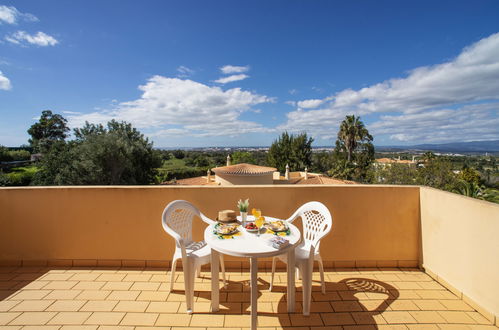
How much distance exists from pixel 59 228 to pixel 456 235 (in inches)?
185

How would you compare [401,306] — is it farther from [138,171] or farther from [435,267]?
[138,171]

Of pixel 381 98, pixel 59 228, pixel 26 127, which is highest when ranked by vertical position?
pixel 381 98

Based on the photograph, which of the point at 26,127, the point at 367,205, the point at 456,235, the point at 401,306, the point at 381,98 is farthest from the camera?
the point at 381,98

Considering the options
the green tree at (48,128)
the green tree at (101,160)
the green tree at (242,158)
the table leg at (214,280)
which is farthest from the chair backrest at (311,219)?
the green tree at (48,128)

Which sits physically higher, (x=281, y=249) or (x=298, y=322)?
(x=281, y=249)

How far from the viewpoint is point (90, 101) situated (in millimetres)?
20109

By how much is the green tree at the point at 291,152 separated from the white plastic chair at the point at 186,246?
30920 mm

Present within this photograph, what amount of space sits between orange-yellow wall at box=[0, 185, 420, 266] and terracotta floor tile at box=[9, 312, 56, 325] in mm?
812

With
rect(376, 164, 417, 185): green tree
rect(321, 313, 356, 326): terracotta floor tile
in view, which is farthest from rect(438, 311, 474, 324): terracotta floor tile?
rect(376, 164, 417, 185): green tree

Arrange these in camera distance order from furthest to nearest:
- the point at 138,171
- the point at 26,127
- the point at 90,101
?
the point at 26,127, the point at 90,101, the point at 138,171

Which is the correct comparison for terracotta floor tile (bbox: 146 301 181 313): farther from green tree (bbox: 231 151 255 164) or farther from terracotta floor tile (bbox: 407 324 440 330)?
green tree (bbox: 231 151 255 164)

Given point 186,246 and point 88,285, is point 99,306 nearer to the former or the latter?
point 88,285

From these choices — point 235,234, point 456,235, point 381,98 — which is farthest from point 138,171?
point 381,98

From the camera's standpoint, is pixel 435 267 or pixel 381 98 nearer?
pixel 435 267
